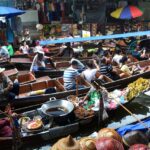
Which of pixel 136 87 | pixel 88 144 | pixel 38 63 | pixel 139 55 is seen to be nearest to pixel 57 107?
pixel 88 144

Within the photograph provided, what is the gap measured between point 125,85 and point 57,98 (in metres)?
2.79

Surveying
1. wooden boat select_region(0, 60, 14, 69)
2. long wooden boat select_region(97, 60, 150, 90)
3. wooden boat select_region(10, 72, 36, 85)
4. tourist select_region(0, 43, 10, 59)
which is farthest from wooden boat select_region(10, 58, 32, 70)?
long wooden boat select_region(97, 60, 150, 90)

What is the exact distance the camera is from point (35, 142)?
23.1 ft

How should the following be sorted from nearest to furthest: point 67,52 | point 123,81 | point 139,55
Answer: point 123,81, point 139,55, point 67,52

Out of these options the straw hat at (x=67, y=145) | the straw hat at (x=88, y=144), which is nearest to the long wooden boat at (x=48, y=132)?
the straw hat at (x=67, y=145)

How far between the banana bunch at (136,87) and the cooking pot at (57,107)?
2099 millimetres

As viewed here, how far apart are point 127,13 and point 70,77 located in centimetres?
971

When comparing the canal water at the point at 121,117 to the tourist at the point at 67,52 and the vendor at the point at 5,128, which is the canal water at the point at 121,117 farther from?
the tourist at the point at 67,52

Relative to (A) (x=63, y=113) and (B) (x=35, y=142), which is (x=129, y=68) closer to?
(A) (x=63, y=113)

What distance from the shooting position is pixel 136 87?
9469mm

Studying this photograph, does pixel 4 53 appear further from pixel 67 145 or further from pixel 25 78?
pixel 67 145

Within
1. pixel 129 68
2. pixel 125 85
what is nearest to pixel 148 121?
pixel 125 85

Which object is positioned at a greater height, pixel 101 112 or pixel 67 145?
pixel 67 145

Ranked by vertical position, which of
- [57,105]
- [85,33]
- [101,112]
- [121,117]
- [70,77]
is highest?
[85,33]
